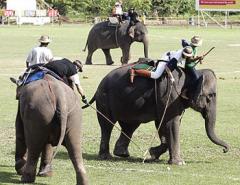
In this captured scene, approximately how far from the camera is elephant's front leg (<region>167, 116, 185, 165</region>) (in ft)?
35.8

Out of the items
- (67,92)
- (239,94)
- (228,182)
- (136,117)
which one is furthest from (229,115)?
(67,92)

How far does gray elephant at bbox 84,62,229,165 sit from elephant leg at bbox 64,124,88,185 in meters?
Answer: 2.23

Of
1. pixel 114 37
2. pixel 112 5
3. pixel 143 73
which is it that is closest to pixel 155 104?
pixel 143 73

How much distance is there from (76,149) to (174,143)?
2.35 m

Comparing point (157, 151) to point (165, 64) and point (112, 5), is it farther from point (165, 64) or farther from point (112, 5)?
point (112, 5)

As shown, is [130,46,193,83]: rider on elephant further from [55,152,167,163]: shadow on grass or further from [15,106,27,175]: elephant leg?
[15,106,27,175]: elephant leg

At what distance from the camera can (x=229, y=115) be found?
16125mm

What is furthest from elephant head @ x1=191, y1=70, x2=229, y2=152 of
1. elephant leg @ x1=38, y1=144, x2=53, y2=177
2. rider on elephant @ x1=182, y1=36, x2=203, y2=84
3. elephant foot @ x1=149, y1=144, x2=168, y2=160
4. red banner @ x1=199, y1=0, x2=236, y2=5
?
red banner @ x1=199, y1=0, x2=236, y2=5

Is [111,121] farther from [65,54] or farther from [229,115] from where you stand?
[65,54]

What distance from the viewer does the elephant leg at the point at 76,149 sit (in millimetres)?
9000

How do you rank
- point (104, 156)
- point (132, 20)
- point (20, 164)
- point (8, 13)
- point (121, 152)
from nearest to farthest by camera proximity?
point (20, 164) → point (104, 156) → point (121, 152) → point (132, 20) → point (8, 13)

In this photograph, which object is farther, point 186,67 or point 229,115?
point 229,115

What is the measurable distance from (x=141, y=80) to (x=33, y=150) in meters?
2.73

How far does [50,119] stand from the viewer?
8891 mm
